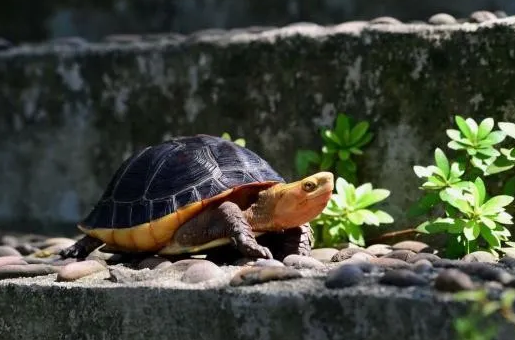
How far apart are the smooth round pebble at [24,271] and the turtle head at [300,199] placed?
82cm

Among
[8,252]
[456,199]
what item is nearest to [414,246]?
[456,199]

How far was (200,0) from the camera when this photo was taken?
6340 mm

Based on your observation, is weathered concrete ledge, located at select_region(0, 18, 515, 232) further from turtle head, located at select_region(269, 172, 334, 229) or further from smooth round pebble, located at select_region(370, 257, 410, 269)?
smooth round pebble, located at select_region(370, 257, 410, 269)

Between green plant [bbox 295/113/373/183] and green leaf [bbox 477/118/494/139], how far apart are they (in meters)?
0.56

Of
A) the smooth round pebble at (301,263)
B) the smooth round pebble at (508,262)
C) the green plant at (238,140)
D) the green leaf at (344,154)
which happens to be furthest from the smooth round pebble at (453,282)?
the green plant at (238,140)

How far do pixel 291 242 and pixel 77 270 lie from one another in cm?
80

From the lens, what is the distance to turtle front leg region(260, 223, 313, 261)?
343cm

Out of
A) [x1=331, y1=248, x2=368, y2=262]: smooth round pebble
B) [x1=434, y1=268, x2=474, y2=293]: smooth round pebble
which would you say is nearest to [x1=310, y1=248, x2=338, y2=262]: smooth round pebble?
[x1=331, y1=248, x2=368, y2=262]: smooth round pebble

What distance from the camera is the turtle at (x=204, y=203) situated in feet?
10.8

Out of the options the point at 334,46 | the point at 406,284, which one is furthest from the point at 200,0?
the point at 406,284

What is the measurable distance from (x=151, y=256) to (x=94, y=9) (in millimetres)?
3574

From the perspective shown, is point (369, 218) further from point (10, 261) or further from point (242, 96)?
point (10, 261)

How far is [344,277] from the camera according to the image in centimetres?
254

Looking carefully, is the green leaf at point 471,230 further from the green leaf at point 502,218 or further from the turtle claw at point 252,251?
the turtle claw at point 252,251
